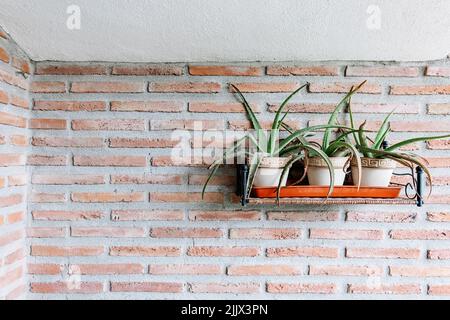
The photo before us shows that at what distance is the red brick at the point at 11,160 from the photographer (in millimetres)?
1496

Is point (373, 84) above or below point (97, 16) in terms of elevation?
below

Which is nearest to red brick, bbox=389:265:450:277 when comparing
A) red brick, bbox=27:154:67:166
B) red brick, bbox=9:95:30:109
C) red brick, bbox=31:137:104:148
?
red brick, bbox=31:137:104:148

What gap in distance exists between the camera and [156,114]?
1675 millimetres

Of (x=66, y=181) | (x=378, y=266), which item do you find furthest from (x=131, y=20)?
(x=378, y=266)

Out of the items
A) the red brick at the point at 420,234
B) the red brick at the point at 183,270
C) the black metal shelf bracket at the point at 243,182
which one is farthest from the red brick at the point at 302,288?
the black metal shelf bracket at the point at 243,182

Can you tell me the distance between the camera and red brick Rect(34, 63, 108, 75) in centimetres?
167

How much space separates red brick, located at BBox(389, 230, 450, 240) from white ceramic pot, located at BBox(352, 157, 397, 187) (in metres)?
0.30

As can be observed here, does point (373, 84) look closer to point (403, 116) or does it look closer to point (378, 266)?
point (403, 116)

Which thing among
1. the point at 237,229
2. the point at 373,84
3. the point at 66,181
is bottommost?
the point at 237,229

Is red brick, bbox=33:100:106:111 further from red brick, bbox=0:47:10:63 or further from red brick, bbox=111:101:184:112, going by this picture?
red brick, bbox=0:47:10:63

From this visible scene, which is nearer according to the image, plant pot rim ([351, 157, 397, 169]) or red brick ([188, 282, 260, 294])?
plant pot rim ([351, 157, 397, 169])

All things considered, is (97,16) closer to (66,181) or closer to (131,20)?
(131,20)
